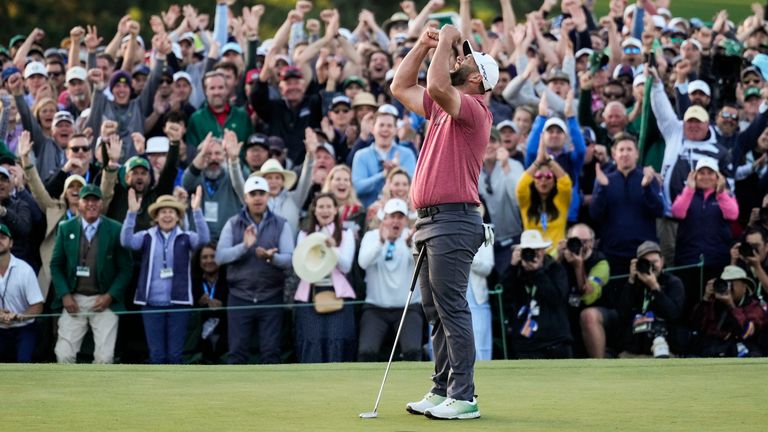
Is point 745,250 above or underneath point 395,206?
underneath

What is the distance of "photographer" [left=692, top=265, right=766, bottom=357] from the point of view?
13.6 meters

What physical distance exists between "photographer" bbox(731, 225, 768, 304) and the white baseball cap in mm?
4780

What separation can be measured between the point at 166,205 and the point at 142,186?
26.6 inches

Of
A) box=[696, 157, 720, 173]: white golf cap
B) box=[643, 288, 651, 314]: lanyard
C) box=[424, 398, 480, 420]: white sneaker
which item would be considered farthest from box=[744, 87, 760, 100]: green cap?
box=[424, 398, 480, 420]: white sneaker

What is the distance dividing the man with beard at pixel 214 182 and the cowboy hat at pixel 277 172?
271 millimetres

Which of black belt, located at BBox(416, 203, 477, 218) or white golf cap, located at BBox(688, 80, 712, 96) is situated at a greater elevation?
white golf cap, located at BBox(688, 80, 712, 96)

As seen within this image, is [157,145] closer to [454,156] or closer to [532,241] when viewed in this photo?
[532,241]

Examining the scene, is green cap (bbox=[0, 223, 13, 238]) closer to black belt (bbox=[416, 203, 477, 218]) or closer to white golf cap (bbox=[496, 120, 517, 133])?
white golf cap (bbox=[496, 120, 517, 133])

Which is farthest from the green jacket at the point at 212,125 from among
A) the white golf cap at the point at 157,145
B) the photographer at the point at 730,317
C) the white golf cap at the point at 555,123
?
the photographer at the point at 730,317

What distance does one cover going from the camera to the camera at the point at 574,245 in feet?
45.4

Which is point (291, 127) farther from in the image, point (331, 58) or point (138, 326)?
point (138, 326)

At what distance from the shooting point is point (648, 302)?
1378cm

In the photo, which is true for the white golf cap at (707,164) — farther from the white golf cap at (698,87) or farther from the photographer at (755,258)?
the white golf cap at (698,87)

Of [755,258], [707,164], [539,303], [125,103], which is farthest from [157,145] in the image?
[755,258]
